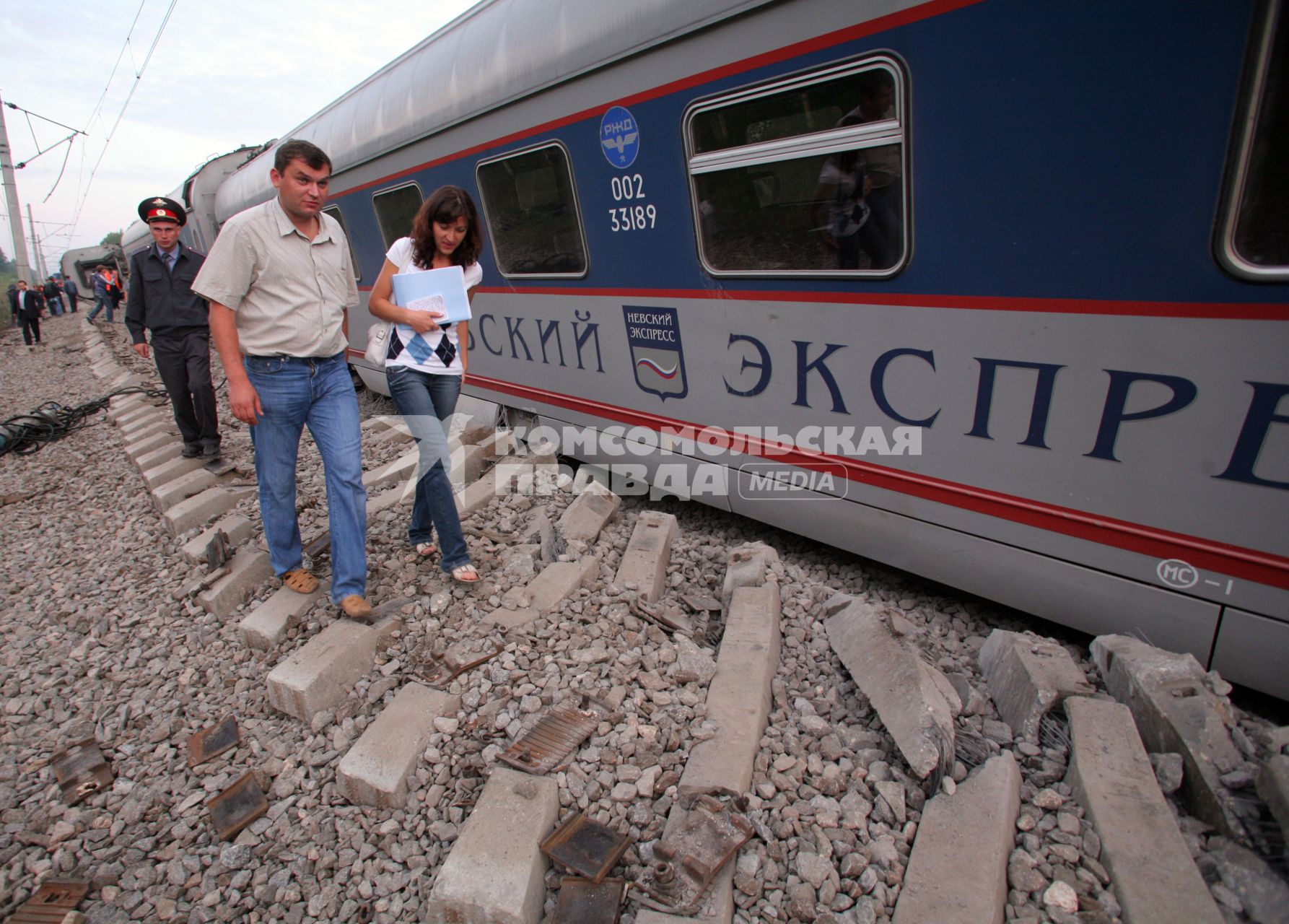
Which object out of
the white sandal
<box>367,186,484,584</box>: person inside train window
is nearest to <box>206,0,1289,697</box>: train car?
<box>367,186,484,584</box>: person inside train window

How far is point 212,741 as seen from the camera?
2.72 meters

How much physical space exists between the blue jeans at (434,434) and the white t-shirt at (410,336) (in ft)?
0.11

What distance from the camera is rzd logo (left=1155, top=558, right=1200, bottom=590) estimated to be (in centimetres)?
228

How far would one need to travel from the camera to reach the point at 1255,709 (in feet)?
8.10

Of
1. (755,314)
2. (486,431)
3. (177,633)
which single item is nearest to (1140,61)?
(755,314)

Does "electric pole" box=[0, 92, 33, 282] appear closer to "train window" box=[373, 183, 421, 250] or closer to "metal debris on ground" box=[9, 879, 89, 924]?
"train window" box=[373, 183, 421, 250]

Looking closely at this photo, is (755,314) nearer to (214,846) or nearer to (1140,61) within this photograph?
(1140,61)

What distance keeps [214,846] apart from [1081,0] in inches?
156

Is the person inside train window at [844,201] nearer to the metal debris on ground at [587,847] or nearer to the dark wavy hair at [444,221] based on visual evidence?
the dark wavy hair at [444,221]

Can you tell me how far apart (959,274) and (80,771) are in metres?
3.94

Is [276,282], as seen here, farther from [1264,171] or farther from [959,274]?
[1264,171]

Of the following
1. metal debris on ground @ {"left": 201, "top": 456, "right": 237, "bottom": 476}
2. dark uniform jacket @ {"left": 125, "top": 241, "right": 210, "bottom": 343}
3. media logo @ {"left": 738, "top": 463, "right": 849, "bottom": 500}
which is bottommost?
metal debris on ground @ {"left": 201, "top": 456, "right": 237, "bottom": 476}

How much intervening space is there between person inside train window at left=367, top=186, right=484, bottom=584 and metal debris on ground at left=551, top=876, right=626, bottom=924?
175 cm

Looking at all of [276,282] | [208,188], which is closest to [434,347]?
[276,282]
